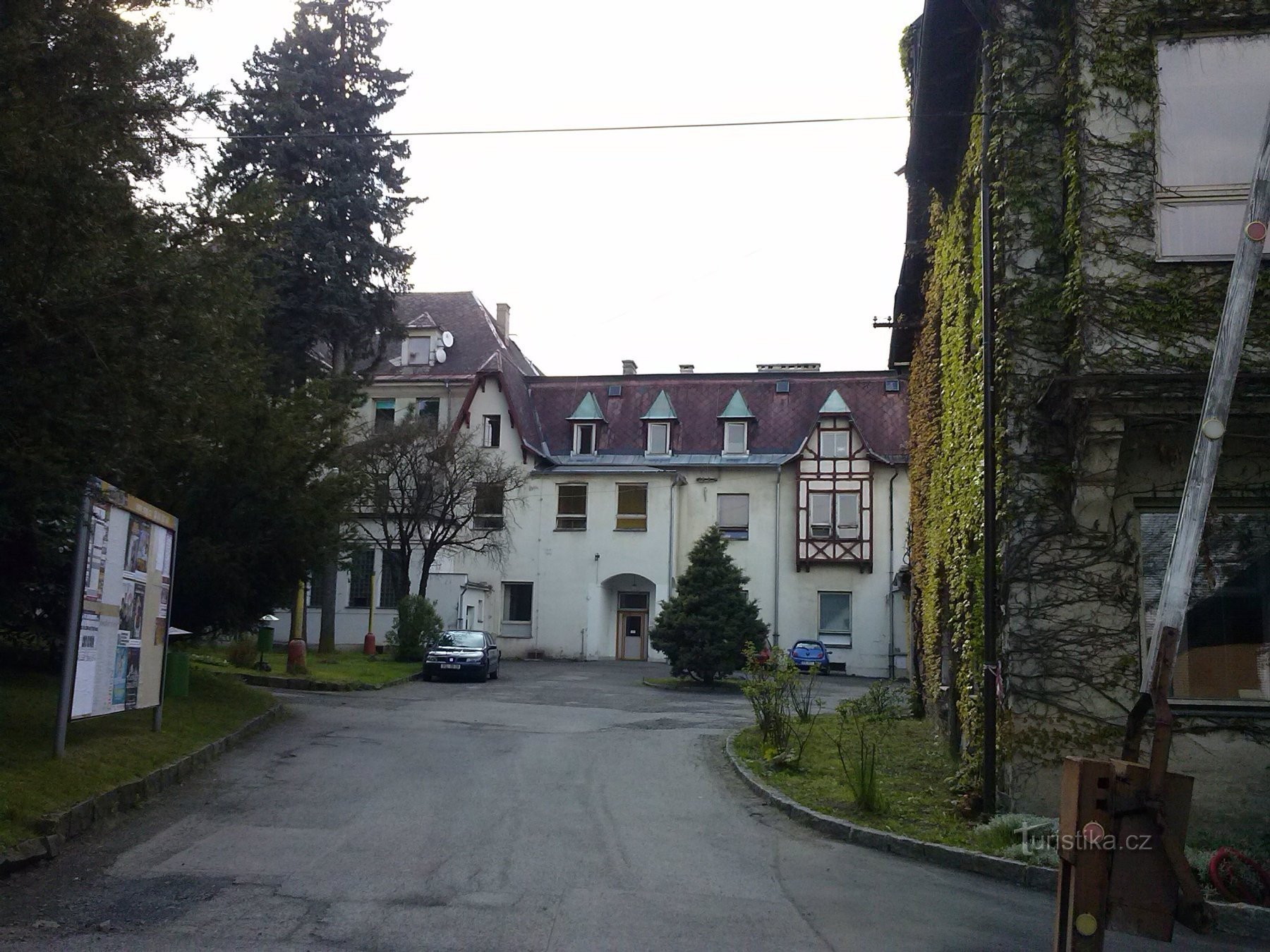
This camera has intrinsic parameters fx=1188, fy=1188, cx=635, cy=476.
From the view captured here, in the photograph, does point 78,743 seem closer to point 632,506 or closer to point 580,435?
point 632,506

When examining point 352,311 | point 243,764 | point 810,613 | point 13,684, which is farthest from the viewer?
point 810,613

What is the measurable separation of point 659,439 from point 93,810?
39787mm

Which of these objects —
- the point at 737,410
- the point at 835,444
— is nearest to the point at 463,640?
the point at 737,410

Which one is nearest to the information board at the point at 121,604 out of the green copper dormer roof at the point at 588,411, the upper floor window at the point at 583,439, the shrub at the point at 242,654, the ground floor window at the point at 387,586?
the shrub at the point at 242,654

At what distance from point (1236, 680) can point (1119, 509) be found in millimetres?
1888

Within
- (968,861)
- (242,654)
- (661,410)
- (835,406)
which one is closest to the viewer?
(968,861)

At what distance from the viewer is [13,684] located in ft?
50.6

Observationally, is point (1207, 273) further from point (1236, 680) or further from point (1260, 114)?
point (1236, 680)

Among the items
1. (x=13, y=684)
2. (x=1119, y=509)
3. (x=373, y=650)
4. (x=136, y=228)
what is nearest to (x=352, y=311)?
(x=373, y=650)

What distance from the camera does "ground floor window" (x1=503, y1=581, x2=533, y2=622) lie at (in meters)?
48.0

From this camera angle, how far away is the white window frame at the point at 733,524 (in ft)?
157

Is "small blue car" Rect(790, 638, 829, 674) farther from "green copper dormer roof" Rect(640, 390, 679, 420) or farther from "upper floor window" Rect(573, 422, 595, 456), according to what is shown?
"upper floor window" Rect(573, 422, 595, 456)

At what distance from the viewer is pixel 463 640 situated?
107 feet

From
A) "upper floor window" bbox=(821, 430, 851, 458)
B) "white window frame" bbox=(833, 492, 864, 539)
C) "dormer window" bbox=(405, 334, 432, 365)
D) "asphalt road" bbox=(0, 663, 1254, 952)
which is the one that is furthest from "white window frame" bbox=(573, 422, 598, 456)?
"asphalt road" bbox=(0, 663, 1254, 952)
